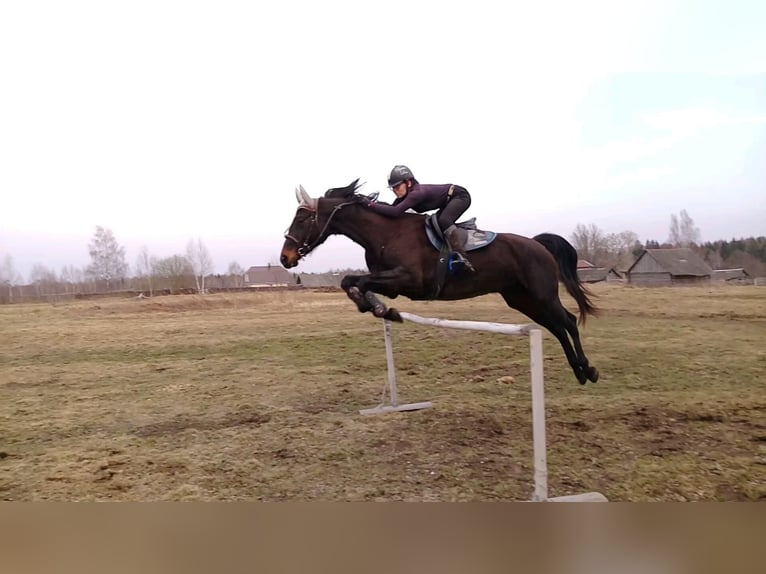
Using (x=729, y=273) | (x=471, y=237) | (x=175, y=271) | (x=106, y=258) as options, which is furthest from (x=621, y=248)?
(x=106, y=258)

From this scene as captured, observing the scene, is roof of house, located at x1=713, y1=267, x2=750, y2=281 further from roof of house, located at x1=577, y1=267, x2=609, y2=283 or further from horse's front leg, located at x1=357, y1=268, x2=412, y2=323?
horse's front leg, located at x1=357, y1=268, x2=412, y2=323

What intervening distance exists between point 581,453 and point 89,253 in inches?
97.0

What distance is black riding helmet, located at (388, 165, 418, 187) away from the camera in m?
1.96

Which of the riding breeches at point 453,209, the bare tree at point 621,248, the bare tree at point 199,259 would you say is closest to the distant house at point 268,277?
the bare tree at point 199,259

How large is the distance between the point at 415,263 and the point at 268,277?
2.55 ft

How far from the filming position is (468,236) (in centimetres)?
196

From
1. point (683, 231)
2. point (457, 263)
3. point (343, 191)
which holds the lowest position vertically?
point (457, 263)

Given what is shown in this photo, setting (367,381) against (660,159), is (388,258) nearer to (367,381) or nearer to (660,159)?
(367,381)

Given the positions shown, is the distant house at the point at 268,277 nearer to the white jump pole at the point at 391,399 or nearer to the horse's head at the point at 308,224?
the horse's head at the point at 308,224

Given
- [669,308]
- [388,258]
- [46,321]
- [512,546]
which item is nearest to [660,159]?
[669,308]

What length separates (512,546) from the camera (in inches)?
67.8

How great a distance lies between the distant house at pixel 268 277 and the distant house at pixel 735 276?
6.08 ft

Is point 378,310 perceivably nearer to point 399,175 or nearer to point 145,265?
point 399,175

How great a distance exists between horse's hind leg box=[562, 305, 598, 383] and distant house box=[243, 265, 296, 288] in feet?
4.18
